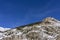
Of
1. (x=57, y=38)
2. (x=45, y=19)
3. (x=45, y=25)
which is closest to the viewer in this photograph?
(x=57, y=38)

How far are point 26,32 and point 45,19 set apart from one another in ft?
18.7

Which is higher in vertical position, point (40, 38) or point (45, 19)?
point (45, 19)

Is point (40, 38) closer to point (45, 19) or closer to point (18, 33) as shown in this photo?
point (18, 33)

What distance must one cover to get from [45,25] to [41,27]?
51.4 inches

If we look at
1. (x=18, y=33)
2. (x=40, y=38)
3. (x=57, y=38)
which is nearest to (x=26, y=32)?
(x=18, y=33)

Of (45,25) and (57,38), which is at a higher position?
(45,25)

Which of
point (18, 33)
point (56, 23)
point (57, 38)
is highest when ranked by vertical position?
point (56, 23)

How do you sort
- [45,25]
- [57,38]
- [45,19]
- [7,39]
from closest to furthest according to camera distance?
[57,38]
[7,39]
[45,25]
[45,19]

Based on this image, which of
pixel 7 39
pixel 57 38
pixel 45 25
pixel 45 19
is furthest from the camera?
pixel 45 19

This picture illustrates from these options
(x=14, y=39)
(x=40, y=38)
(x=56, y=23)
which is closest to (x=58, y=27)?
(x=56, y=23)

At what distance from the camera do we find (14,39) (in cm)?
3130

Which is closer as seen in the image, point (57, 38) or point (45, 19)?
point (57, 38)

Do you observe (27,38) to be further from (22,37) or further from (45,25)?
(45,25)

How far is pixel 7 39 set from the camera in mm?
32062
